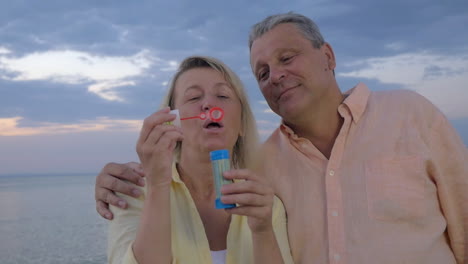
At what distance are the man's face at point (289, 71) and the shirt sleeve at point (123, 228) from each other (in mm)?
1470

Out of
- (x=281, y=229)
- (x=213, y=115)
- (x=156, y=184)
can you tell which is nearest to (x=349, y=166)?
(x=281, y=229)

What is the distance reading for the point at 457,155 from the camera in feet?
A: 11.0

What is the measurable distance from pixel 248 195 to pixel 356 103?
1.62 metres

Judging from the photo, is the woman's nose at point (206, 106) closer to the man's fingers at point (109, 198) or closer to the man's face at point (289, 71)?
the man's face at point (289, 71)

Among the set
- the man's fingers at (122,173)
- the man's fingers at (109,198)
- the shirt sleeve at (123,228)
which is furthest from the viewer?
the man's fingers at (122,173)

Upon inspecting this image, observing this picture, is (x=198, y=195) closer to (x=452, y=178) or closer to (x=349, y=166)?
(x=349, y=166)

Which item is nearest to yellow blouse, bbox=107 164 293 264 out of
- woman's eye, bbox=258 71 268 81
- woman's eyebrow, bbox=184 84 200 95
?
woman's eyebrow, bbox=184 84 200 95

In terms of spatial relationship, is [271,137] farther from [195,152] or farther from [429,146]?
[429,146]

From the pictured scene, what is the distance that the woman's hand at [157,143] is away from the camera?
2.33 meters

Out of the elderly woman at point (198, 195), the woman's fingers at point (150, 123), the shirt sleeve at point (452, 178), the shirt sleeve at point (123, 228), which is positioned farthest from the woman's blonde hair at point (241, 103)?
the shirt sleeve at point (452, 178)

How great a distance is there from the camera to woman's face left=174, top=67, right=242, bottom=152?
3.12m

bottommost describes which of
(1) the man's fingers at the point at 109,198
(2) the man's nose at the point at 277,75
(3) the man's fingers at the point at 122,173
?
(1) the man's fingers at the point at 109,198

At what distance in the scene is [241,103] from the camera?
356cm

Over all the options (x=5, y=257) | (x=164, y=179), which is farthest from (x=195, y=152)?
(x=5, y=257)
